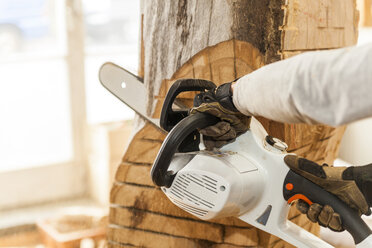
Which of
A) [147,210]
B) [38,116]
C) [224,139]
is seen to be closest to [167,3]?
[224,139]

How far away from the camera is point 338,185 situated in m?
1.13

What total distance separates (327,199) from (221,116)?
0.32 m

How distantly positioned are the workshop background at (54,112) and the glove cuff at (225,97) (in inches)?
106

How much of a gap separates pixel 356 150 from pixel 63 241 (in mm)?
2044

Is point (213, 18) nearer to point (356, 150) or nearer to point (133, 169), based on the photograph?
point (133, 169)

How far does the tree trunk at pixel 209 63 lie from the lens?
1359 mm

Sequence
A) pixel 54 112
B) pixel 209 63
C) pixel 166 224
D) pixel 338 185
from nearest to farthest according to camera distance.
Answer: pixel 338 185 → pixel 209 63 → pixel 166 224 → pixel 54 112

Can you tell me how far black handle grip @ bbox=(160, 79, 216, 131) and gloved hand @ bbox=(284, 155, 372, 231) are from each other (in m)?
0.31

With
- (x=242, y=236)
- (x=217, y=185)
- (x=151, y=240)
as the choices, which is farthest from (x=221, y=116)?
(x=151, y=240)

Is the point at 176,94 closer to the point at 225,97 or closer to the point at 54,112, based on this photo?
the point at 225,97

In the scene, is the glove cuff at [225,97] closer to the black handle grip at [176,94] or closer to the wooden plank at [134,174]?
the black handle grip at [176,94]

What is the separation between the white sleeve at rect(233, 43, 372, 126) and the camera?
80cm

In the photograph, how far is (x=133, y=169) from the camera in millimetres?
1635

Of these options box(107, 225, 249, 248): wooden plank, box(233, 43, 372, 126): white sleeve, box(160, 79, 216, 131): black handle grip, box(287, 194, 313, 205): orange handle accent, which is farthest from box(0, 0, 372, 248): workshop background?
box(233, 43, 372, 126): white sleeve
